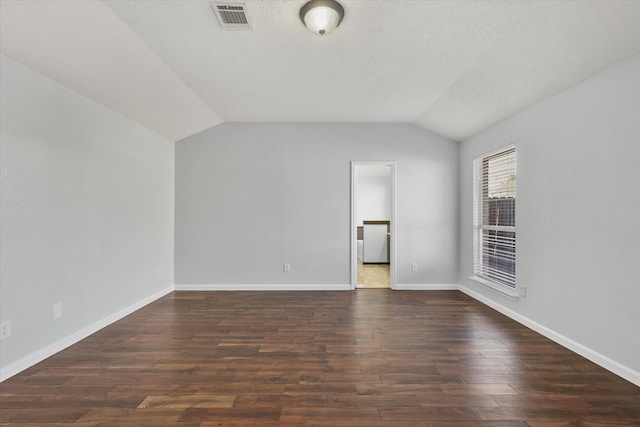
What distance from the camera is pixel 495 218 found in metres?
3.92

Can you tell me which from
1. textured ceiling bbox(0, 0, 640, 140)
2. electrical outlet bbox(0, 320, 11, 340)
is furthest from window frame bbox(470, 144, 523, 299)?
electrical outlet bbox(0, 320, 11, 340)

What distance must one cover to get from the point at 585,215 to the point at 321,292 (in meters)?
3.28

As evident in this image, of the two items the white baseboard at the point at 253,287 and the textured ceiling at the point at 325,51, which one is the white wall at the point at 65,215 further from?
the white baseboard at the point at 253,287

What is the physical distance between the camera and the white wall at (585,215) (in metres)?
2.15

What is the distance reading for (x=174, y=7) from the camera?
206 centimetres

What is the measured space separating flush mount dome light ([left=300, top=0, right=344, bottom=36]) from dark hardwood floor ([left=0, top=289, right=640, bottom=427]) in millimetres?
2534

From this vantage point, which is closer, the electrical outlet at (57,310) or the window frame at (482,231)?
the electrical outlet at (57,310)

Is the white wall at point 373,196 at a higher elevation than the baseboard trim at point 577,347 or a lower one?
higher

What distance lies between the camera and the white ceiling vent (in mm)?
2049

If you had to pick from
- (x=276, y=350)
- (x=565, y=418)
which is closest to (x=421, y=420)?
(x=565, y=418)

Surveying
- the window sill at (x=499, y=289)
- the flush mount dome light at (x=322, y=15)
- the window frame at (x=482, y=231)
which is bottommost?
the window sill at (x=499, y=289)

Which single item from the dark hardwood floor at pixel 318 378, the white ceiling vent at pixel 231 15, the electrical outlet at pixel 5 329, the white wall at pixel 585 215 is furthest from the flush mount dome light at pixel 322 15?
the electrical outlet at pixel 5 329

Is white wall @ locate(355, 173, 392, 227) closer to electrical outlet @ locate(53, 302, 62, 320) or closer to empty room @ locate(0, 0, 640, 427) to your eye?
empty room @ locate(0, 0, 640, 427)

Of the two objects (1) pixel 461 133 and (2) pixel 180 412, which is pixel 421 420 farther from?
(1) pixel 461 133
